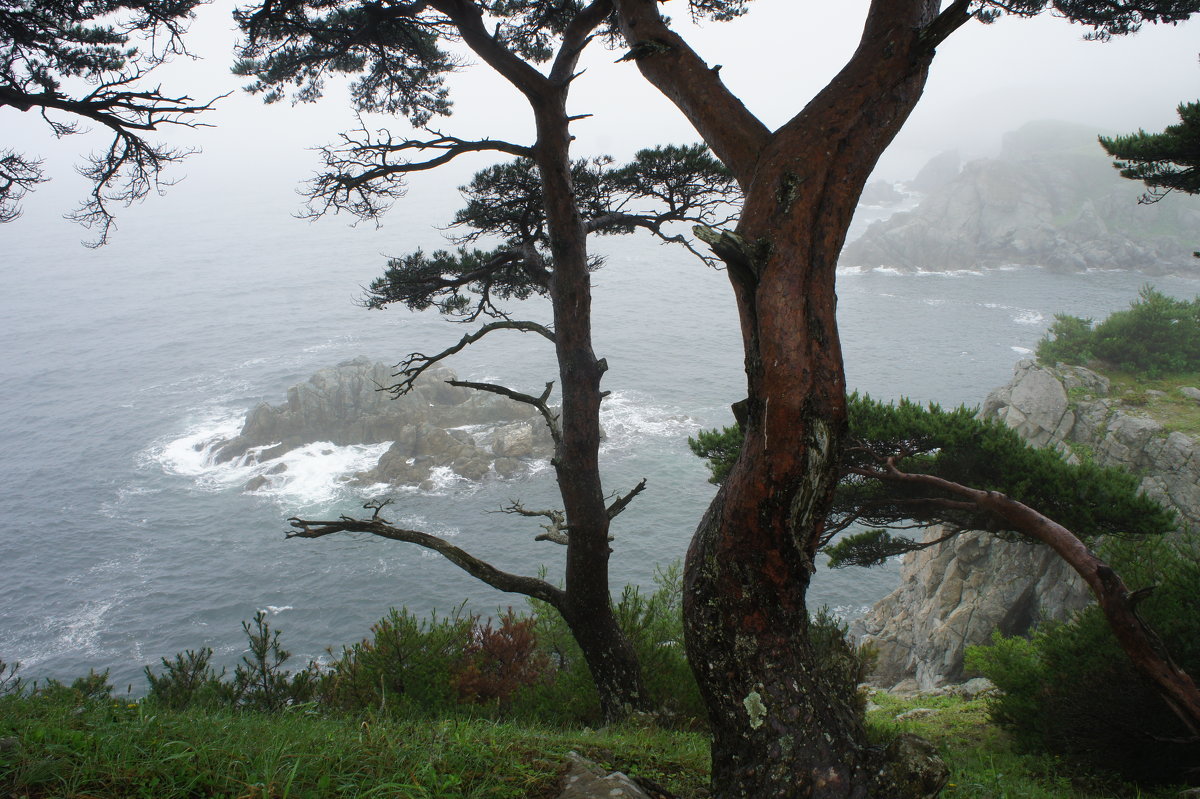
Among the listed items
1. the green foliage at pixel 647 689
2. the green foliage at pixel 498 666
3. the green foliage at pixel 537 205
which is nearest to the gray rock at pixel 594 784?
the green foliage at pixel 647 689

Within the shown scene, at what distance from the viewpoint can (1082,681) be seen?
7.06 m

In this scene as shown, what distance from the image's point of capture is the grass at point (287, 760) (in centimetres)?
250

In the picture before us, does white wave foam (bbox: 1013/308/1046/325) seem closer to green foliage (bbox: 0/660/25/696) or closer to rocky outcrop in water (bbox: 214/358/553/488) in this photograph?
rocky outcrop in water (bbox: 214/358/553/488)

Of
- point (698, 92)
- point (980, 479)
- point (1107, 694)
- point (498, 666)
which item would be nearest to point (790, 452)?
point (698, 92)

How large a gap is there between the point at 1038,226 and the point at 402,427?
65795 mm

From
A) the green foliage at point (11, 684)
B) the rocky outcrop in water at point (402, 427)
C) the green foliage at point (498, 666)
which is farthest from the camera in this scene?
the rocky outcrop in water at point (402, 427)

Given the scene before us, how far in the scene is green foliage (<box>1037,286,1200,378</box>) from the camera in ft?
80.4

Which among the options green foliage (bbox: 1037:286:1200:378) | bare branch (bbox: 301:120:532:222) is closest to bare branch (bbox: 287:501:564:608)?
bare branch (bbox: 301:120:532:222)

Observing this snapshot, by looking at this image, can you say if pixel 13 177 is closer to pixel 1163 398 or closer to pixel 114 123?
pixel 114 123

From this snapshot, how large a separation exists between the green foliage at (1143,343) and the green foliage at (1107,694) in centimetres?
1999

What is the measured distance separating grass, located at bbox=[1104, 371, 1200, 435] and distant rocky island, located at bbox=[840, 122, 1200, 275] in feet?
153

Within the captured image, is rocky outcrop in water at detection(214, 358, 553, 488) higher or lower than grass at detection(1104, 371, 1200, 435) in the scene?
lower

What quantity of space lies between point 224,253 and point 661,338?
62282 mm

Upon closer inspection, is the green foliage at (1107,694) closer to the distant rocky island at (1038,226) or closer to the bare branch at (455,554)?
the bare branch at (455,554)
